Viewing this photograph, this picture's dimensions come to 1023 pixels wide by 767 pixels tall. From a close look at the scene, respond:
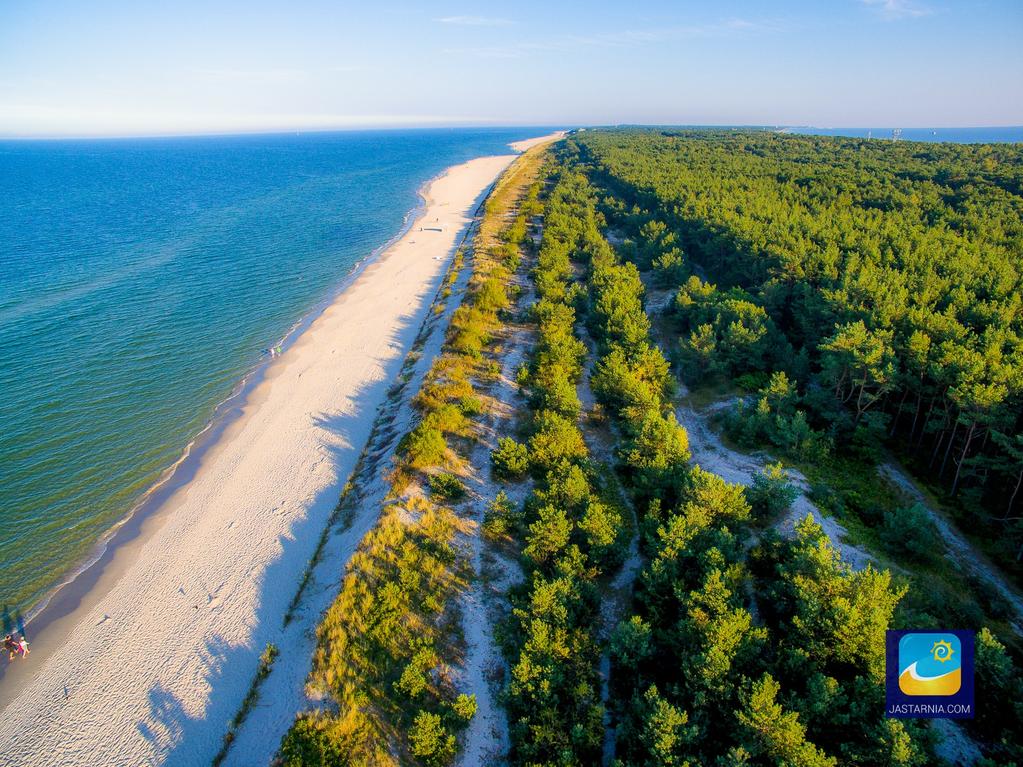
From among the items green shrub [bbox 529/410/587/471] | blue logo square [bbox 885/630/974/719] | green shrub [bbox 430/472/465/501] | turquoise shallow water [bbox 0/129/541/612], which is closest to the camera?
blue logo square [bbox 885/630/974/719]

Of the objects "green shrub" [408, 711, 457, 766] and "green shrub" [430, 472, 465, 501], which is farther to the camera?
"green shrub" [430, 472, 465, 501]

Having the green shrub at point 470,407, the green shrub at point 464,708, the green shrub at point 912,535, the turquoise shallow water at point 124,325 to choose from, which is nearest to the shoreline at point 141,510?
the turquoise shallow water at point 124,325

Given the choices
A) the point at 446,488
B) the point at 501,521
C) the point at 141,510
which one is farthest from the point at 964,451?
the point at 141,510

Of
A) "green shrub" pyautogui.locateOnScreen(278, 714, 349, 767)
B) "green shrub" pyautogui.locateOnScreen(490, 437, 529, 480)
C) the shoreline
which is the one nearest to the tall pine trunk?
"green shrub" pyautogui.locateOnScreen(490, 437, 529, 480)

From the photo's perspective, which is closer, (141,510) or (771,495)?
(771,495)

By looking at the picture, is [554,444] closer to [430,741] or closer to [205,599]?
[430,741]

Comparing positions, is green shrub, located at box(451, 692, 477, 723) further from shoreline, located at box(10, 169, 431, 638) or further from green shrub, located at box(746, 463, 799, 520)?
shoreline, located at box(10, 169, 431, 638)

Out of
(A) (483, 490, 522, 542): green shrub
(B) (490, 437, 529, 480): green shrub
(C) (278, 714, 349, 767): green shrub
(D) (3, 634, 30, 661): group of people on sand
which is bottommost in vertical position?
(D) (3, 634, 30, 661): group of people on sand

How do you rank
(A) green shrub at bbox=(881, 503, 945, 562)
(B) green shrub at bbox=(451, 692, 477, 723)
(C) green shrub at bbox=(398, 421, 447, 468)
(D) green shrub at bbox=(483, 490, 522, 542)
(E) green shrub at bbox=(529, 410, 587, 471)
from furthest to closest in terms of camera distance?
(C) green shrub at bbox=(398, 421, 447, 468) → (E) green shrub at bbox=(529, 410, 587, 471) → (D) green shrub at bbox=(483, 490, 522, 542) → (A) green shrub at bbox=(881, 503, 945, 562) → (B) green shrub at bbox=(451, 692, 477, 723)
